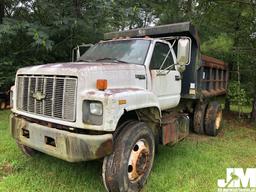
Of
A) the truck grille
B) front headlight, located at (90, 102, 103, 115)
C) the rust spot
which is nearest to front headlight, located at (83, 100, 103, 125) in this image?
front headlight, located at (90, 102, 103, 115)

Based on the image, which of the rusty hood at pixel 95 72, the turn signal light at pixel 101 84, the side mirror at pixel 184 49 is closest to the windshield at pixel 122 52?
the rusty hood at pixel 95 72

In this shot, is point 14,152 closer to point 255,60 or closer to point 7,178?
point 7,178

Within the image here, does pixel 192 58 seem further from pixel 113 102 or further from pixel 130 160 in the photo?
pixel 113 102

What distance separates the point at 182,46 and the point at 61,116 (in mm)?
2377

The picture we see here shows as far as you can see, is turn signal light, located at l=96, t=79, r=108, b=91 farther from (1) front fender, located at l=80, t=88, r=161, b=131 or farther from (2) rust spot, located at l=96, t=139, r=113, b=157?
(2) rust spot, located at l=96, t=139, r=113, b=157

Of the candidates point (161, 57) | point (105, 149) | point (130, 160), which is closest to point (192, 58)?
point (161, 57)

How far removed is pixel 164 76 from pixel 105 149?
201cm

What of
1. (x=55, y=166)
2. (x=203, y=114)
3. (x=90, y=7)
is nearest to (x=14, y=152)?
(x=55, y=166)

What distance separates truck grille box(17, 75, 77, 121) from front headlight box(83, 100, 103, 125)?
157 millimetres

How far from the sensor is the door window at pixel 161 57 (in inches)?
178

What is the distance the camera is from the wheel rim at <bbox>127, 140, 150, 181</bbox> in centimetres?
362

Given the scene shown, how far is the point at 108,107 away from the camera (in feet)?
10.1

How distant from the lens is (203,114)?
7.02 meters

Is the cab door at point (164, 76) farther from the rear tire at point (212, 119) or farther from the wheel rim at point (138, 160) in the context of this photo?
the rear tire at point (212, 119)
